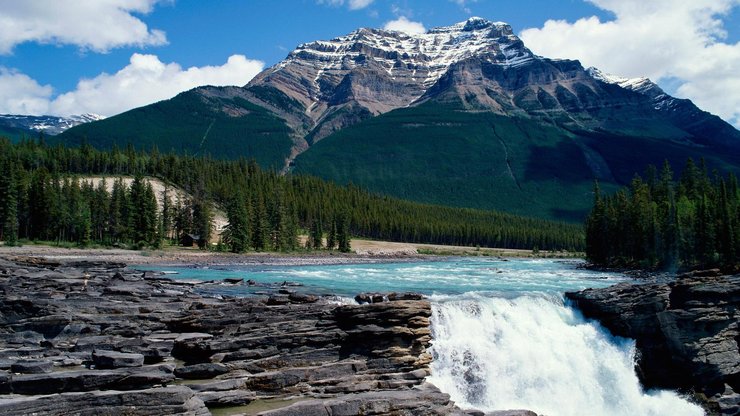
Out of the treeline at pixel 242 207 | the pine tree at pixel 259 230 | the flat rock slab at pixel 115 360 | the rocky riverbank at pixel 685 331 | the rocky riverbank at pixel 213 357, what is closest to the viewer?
the rocky riverbank at pixel 213 357

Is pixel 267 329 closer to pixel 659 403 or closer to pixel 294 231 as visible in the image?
pixel 659 403

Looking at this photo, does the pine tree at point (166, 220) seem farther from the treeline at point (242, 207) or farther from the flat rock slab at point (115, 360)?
the flat rock slab at point (115, 360)

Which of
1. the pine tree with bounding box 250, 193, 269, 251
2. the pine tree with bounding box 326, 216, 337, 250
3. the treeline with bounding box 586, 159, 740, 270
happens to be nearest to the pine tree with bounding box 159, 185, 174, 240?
the pine tree with bounding box 250, 193, 269, 251

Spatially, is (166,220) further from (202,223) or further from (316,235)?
(316,235)

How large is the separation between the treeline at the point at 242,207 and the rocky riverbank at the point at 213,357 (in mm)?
76373

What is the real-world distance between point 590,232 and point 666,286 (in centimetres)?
7490

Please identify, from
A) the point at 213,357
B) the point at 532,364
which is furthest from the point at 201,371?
the point at 532,364

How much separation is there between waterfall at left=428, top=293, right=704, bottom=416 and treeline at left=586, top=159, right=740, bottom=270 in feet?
139

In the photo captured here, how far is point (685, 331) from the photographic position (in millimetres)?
36562

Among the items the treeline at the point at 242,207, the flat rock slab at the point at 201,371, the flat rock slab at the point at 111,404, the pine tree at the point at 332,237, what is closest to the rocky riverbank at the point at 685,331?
the flat rock slab at the point at 201,371

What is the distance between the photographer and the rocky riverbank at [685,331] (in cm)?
3516

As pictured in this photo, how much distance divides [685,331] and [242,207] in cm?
8771

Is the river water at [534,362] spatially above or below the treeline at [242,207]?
below

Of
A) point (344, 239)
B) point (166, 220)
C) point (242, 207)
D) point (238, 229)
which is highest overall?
point (242, 207)
